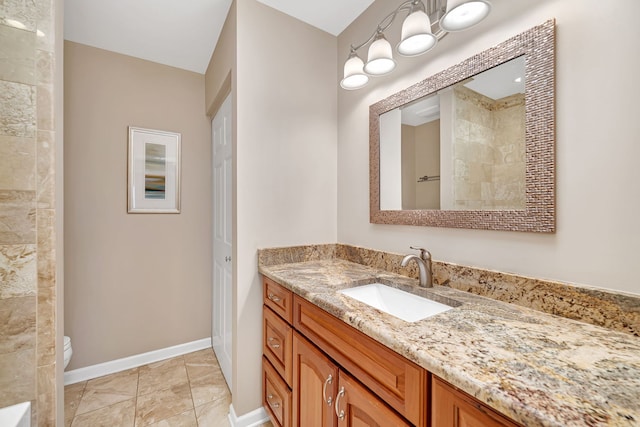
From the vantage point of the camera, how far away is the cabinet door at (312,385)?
975mm

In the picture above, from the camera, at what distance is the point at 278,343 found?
1372 mm

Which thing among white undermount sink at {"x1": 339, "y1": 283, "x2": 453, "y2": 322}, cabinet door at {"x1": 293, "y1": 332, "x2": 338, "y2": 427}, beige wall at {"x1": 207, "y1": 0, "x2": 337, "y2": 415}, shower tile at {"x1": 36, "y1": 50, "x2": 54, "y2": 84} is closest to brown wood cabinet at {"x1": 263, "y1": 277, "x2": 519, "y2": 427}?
cabinet door at {"x1": 293, "y1": 332, "x2": 338, "y2": 427}

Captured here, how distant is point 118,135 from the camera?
6.86 feet

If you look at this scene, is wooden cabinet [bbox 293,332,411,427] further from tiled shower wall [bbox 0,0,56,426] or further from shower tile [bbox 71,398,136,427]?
shower tile [bbox 71,398,136,427]

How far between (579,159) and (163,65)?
9.14 ft

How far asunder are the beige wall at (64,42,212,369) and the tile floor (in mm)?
208

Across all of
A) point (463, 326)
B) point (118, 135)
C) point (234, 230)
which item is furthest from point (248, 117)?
point (463, 326)

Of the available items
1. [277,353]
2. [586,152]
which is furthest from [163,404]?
[586,152]

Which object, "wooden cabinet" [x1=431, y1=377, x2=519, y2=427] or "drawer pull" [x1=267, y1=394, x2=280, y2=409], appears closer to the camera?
"wooden cabinet" [x1=431, y1=377, x2=519, y2=427]

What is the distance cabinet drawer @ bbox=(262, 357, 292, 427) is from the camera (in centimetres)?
129

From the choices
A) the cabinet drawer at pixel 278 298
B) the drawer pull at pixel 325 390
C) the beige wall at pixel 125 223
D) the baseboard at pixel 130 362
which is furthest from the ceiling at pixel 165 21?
the baseboard at pixel 130 362

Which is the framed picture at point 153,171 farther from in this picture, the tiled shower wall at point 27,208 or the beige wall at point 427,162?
the beige wall at point 427,162

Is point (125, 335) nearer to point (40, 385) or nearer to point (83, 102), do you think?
point (40, 385)

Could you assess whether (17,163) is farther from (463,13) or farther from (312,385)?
(463,13)
